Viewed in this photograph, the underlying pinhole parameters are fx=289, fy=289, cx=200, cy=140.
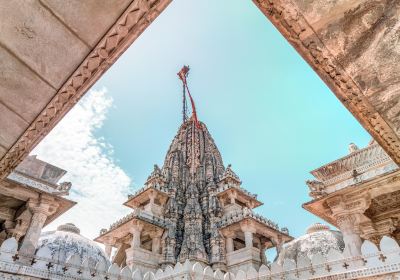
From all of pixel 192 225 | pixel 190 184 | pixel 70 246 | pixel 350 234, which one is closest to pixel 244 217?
pixel 192 225

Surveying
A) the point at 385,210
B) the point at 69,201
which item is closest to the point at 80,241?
the point at 69,201

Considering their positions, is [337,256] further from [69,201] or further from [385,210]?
[69,201]

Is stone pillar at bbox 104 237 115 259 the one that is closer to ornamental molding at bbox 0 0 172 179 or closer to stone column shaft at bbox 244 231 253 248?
stone column shaft at bbox 244 231 253 248

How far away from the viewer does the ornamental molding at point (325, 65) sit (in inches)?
89.3

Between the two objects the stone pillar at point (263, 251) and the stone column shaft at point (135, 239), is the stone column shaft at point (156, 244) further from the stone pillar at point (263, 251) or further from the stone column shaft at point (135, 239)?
the stone pillar at point (263, 251)

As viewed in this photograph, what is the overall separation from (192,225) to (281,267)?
15.3m

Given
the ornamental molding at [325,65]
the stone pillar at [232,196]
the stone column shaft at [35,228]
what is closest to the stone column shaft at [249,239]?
the stone pillar at [232,196]

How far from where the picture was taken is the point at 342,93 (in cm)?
266

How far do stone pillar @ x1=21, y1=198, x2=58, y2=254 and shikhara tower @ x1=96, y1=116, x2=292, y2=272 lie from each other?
1060 cm

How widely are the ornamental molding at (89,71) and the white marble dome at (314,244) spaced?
14.3 metres

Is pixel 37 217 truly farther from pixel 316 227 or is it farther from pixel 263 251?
pixel 263 251

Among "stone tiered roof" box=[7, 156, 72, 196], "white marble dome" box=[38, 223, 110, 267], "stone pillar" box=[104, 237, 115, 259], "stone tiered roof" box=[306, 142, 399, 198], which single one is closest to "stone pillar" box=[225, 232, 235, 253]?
"stone pillar" box=[104, 237, 115, 259]

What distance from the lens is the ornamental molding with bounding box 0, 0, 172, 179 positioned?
2273mm

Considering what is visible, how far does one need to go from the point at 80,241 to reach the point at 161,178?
1446 centimetres
